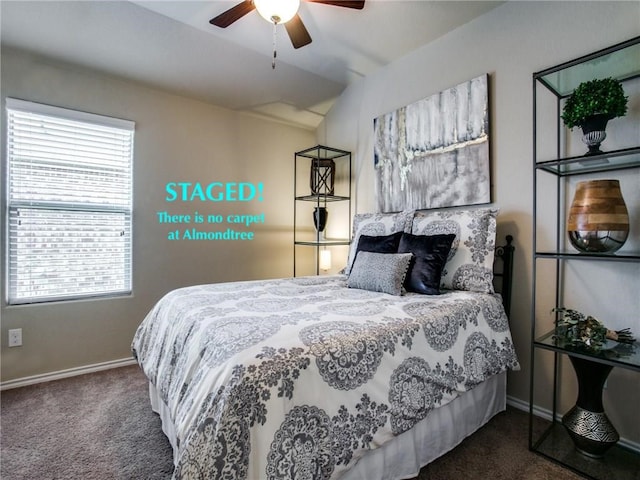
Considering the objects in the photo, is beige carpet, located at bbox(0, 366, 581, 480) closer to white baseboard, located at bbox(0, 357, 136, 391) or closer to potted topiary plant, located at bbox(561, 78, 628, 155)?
white baseboard, located at bbox(0, 357, 136, 391)

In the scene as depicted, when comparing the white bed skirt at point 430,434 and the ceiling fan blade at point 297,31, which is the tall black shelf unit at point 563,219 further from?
the ceiling fan blade at point 297,31

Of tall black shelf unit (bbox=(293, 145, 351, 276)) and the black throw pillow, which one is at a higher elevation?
tall black shelf unit (bbox=(293, 145, 351, 276))

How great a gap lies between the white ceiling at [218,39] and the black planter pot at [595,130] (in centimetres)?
120

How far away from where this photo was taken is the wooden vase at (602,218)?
1.53 m

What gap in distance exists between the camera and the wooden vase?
5.03 ft

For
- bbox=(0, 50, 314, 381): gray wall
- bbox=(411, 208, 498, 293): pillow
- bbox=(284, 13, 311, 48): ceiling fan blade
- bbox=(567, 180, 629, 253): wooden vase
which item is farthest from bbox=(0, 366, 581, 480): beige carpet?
bbox=(284, 13, 311, 48): ceiling fan blade

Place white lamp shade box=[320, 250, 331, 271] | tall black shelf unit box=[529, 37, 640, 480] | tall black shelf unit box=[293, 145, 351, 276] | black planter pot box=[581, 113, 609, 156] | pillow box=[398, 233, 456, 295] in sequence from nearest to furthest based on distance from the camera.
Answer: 1. tall black shelf unit box=[529, 37, 640, 480]
2. black planter pot box=[581, 113, 609, 156]
3. pillow box=[398, 233, 456, 295]
4. tall black shelf unit box=[293, 145, 351, 276]
5. white lamp shade box=[320, 250, 331, 271]

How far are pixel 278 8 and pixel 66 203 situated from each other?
2.25 m

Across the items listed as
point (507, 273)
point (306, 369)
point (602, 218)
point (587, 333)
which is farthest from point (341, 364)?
point (507, 273)

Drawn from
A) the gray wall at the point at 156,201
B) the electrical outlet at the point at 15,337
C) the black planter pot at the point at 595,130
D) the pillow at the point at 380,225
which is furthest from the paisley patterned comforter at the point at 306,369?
the electrical outlet at the point at 15,337

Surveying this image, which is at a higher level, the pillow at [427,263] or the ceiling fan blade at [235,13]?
the ceiling fan blade at [235,13]

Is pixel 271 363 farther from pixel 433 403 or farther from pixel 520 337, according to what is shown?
pixel 520 337

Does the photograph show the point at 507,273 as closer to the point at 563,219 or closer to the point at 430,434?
the point at 563,219

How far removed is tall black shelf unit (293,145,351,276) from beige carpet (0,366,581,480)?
2.07m
